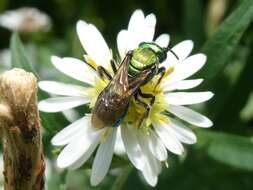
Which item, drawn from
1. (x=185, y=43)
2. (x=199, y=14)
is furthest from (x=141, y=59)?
(x=199, y=14)

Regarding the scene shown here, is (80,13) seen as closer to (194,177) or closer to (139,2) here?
(139,2)

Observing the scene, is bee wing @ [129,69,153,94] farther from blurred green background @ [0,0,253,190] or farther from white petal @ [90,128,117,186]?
blurred green background @ [0,0,253,190]

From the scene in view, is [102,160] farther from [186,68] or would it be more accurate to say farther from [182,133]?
[186,68]

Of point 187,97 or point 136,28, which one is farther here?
point 136,28

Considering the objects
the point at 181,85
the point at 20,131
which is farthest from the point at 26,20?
the point at 20,131

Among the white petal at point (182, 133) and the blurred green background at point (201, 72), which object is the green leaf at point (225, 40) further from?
the white petal at point (182, 133)

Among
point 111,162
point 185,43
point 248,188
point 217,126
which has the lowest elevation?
point 248,188
